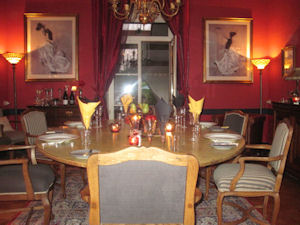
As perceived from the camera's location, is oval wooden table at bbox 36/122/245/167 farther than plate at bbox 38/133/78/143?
No

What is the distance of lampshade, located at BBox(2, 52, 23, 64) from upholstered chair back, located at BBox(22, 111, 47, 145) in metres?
2.19

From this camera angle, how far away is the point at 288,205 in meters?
3.06

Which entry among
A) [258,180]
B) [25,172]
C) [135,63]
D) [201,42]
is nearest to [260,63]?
[201,42]

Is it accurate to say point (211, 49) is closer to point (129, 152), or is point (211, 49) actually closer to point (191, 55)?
point (191, 55)

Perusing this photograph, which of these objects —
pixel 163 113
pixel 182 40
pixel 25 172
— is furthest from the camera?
pixel 182 40

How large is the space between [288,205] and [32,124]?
286 cm

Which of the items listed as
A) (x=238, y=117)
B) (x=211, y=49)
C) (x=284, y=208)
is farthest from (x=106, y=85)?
(x=284, y=208)

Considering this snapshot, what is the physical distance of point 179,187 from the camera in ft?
4.37

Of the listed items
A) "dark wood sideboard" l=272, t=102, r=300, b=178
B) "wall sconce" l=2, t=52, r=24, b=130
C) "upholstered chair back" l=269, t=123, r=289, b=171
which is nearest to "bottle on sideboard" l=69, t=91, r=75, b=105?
"wall sconce" l=2, t=52, r=24, b=130

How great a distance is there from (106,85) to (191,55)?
1728mm

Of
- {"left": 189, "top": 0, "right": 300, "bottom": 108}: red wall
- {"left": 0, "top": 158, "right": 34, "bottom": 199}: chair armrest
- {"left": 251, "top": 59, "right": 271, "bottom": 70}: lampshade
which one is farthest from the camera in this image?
{"left": 189, "top": 0, "right": 300, "bottom": 108}: red wall

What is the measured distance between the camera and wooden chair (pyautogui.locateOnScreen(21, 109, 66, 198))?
313 centimetres

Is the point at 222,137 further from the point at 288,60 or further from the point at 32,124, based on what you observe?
the point at 288,60

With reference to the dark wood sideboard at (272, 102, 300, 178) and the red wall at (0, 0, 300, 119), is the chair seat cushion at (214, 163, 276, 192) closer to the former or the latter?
the dark wood sideboard at (272, 102, 300, 178)
